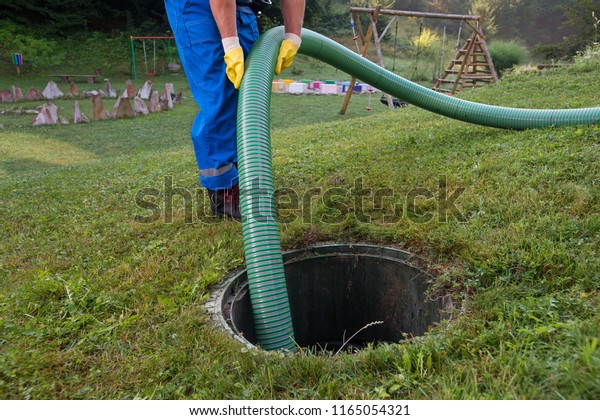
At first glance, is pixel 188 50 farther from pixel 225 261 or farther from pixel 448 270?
pixel 448 270

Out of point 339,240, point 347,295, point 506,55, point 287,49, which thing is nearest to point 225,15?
point 287,49

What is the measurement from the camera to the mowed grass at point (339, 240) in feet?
5.60

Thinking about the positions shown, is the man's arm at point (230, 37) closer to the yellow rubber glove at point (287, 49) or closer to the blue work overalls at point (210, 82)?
the blue work overalls at point (210, 82)

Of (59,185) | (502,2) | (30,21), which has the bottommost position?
Answer: (59,185)

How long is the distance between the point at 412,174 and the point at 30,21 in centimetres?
2560

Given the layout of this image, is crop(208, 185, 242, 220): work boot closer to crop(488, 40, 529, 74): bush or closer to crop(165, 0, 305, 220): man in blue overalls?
crop(165, 0, 305, 220): man in blue overalls

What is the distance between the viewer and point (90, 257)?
2854mm

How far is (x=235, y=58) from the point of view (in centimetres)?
275

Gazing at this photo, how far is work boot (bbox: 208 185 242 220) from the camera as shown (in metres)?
3.24

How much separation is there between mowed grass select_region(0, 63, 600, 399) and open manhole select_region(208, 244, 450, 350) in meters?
0.12

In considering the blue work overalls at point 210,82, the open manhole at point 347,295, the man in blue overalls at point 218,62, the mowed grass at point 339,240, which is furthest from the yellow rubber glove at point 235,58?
the open manhole at point 347,295

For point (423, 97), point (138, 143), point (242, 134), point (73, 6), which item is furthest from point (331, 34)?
point (242, 134)

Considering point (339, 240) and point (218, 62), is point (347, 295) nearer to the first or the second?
point (339, 240)

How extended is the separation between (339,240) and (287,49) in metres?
1.32
